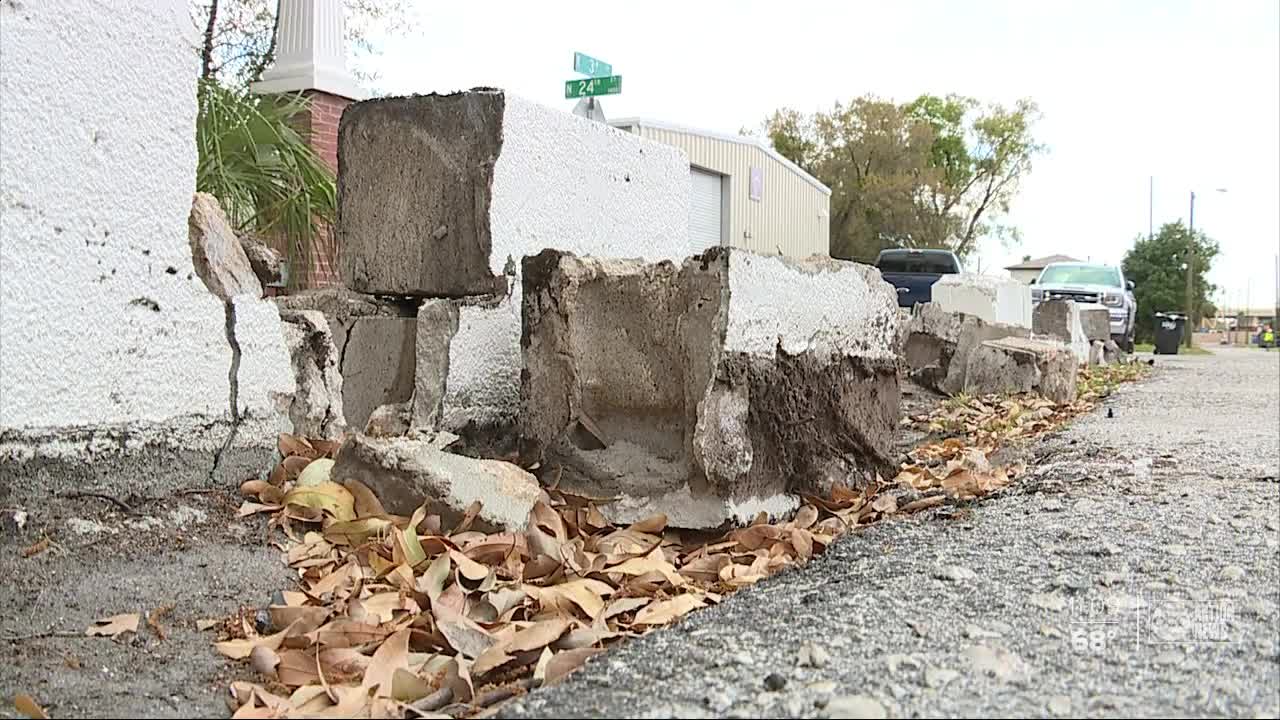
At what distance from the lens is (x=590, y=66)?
7.91 metres

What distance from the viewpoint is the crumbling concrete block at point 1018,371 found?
740 cm

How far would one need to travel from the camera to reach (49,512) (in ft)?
8.36

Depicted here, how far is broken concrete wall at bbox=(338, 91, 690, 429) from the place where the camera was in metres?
3.68

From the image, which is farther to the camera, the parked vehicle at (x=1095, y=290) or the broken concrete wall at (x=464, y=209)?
the parked vehicle at (x=1095, y=290)

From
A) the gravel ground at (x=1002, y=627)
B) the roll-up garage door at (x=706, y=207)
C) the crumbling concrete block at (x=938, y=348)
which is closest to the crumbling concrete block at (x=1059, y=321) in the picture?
the crumbling concrete block at (x=938, y=348)

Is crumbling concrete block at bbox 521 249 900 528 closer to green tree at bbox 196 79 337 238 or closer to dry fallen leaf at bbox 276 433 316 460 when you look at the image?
dry fallen leaf at bbox 276 433 316 460

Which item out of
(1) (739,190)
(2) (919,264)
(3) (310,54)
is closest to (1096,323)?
(2) (919,264)

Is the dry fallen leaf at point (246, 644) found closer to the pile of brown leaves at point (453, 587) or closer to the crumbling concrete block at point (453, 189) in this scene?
the pile of brown leaves at point (453, 587)

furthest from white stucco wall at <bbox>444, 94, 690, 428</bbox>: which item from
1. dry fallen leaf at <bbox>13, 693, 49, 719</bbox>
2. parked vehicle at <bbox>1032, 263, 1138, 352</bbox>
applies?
parked vehicle at <bbox>1032, 263, 1138, 352</bbox>

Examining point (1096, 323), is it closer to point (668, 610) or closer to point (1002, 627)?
point (668, 610)

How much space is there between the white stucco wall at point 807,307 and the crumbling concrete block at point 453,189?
87cm

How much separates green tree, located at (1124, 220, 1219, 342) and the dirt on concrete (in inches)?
1368

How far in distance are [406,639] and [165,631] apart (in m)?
0.47

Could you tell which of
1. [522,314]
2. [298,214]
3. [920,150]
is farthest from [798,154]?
[522,314]
